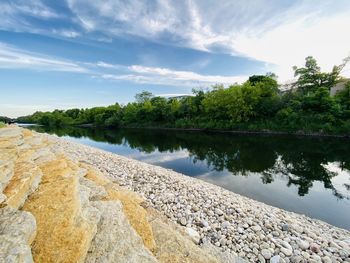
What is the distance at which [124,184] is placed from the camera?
759 centimetres

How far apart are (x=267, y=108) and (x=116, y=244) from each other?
40105 millimetres

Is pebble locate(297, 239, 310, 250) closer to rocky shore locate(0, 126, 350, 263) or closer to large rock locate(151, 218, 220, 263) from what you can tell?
rocky shore locate(0, 126, 350, 263)

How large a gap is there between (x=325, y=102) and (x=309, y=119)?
3304mm

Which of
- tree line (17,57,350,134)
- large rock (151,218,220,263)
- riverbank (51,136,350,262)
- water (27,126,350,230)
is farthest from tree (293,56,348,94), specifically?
large rock (151,218,220,263)

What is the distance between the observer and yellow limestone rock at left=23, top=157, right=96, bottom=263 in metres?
2.82

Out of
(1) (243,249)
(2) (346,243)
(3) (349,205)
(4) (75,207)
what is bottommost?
(3) (349,205)

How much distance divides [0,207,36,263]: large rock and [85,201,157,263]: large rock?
2.73ft

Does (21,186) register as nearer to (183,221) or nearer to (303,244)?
(183,221)

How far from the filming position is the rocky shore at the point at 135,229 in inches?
116

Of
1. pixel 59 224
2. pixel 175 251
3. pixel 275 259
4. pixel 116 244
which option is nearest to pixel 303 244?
pixel 275 259

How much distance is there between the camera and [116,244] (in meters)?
3.24

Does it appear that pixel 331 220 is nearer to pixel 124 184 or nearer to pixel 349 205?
pixel 349 205

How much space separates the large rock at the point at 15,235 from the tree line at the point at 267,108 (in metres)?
36.4

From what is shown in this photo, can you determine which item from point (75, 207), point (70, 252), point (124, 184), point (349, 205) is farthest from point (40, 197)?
point (349, 205)
